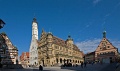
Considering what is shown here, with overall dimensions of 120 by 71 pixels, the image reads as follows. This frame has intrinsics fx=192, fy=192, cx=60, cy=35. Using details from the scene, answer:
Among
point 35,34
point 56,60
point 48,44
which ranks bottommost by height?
point 56,60

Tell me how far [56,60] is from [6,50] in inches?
1051

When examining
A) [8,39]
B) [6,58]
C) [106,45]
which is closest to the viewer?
[6,58]

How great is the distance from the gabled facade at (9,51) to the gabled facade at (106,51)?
4792 centimetres

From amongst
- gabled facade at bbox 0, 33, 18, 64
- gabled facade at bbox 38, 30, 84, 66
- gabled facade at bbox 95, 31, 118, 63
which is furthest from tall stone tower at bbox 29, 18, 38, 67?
gabled facade at bbox 0, 33, 18, 64

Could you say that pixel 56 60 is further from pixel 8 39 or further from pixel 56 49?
pixel 8 39

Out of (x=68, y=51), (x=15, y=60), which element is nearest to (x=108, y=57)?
(x=68, y=51)

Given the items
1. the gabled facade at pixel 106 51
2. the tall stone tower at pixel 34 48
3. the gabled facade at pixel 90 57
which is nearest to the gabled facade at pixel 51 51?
the tall stone tower at pixel 34 48

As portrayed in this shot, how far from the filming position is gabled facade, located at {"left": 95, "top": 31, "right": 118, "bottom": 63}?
292 ft

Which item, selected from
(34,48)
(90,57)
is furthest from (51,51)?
(90,57)

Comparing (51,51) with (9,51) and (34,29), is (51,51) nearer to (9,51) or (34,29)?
(9,51)

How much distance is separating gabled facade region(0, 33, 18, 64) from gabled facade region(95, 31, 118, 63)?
47.9 meters

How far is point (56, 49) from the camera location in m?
81.6

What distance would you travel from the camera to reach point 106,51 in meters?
91.8

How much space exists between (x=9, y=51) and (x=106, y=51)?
51.1 meters
